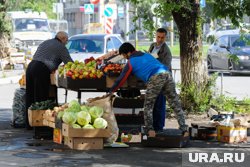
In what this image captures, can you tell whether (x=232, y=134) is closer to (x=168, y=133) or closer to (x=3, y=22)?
(x=168, y=133)

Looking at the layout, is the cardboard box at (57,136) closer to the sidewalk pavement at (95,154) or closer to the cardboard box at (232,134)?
the sidewalk pavement at (95,154)

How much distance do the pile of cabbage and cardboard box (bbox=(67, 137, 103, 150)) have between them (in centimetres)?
18

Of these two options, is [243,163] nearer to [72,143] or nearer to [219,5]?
[72,143]

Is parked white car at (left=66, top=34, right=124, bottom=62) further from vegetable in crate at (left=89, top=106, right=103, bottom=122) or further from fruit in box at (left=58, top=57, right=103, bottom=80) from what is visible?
vegetable in crate at (left=89, top=106, right=103, bottom=122)

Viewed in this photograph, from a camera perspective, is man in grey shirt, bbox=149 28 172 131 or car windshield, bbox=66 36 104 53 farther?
car windshield, bbox=66 36 104 53

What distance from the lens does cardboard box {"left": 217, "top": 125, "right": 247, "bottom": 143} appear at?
43.9 feet

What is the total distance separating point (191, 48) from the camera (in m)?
17.6

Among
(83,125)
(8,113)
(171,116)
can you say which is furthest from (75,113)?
(8,113)

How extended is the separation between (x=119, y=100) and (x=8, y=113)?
14.3 feet

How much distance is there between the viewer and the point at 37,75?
1462 centimetres

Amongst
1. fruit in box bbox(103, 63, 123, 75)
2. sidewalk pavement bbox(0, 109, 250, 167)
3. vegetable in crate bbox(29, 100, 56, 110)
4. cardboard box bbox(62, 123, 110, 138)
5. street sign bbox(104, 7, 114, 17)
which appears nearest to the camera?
sidewalk pavement bbox(0, 109, 250, 167)

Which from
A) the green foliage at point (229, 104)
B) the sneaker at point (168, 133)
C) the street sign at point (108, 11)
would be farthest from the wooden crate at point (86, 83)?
the street sign at point (108, 11)

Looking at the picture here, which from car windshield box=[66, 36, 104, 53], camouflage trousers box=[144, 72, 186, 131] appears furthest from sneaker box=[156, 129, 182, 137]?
car windshield box=[66, 36, 104, 53]

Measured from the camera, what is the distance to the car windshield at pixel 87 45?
26188 millimetres
